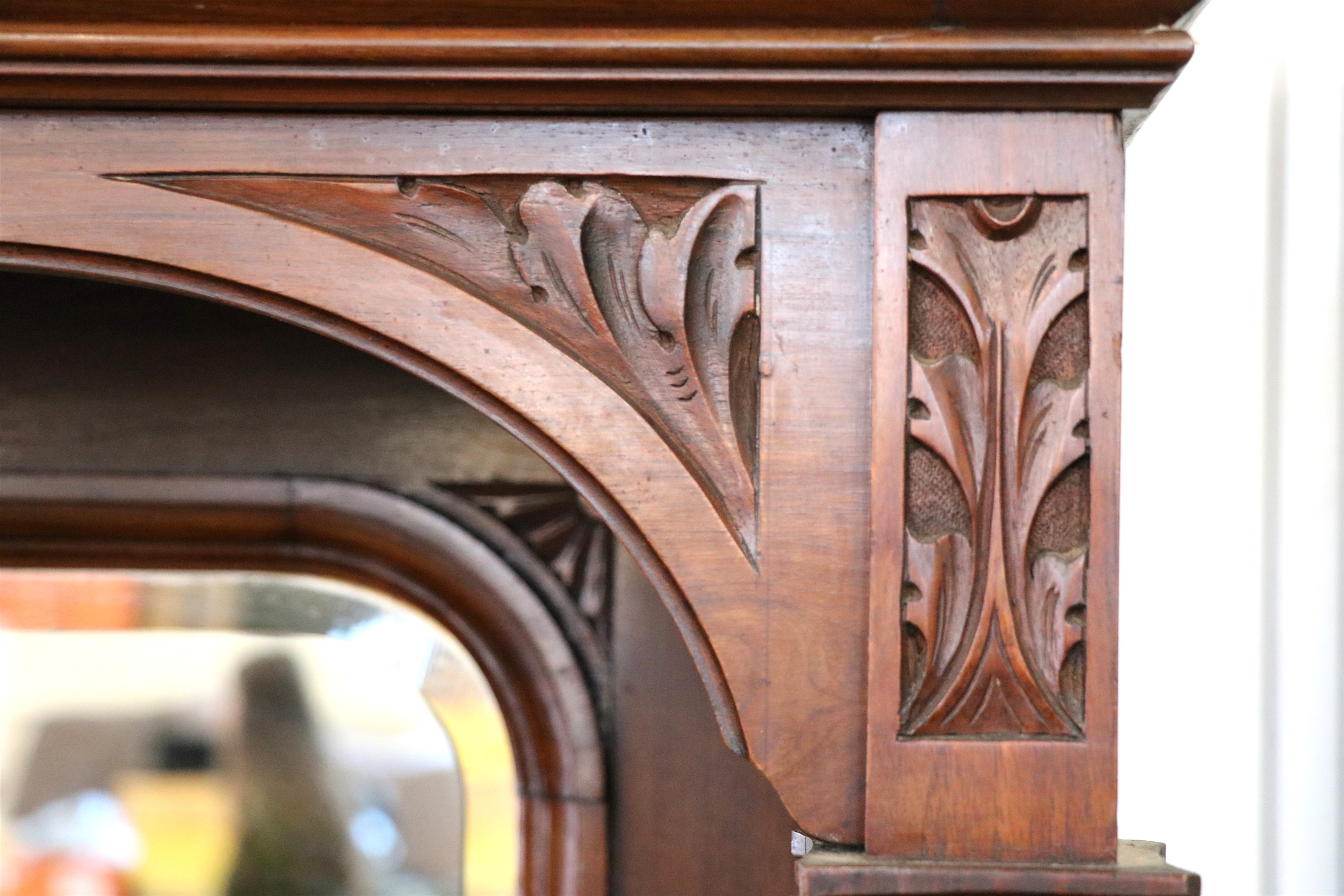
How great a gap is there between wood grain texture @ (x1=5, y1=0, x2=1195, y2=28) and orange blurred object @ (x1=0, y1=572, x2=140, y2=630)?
71cm

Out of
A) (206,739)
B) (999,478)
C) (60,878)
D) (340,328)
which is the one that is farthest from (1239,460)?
(60,878)

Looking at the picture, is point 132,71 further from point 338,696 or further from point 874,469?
point 338,696

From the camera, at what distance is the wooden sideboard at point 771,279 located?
1.97 ft

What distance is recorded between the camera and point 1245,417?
3.60ft

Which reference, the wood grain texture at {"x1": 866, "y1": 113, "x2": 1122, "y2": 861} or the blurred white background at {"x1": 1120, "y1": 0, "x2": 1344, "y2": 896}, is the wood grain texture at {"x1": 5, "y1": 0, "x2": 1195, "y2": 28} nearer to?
the wood grain texture at {"x1": 866, "y1": 113, "x2": 1122, "y2": 861}

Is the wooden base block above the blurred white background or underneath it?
underneath

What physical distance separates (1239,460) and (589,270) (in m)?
0.73

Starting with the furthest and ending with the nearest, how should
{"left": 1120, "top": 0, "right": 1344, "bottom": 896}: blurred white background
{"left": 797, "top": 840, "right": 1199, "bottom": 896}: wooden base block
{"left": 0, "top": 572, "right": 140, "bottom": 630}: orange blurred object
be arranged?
{"left": 0, "top": 572, "right": 140, "bottom": 630}: orange blurred object → {"left": 1120, "top": 0, "right": 1344, "bottom": 896}: blurred white background → {"left": 797, "top": 840, "right": 1199, "bottom": 896}: wooden base block

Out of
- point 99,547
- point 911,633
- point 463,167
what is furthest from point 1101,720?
point 99,547

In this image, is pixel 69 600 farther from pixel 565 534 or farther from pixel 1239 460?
pixel 1239 460

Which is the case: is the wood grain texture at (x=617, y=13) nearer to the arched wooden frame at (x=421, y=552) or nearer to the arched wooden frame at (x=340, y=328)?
the arched wooden frame at (x=340, y=328)

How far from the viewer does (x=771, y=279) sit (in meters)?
0.63

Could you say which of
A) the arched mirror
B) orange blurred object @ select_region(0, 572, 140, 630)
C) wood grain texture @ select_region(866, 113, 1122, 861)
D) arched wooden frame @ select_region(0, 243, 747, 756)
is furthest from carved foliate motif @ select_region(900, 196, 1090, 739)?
orange blurred object @ select_region(0, 572, 140, 630)

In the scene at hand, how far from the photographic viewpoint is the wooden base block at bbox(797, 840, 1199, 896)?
0.58 metres
